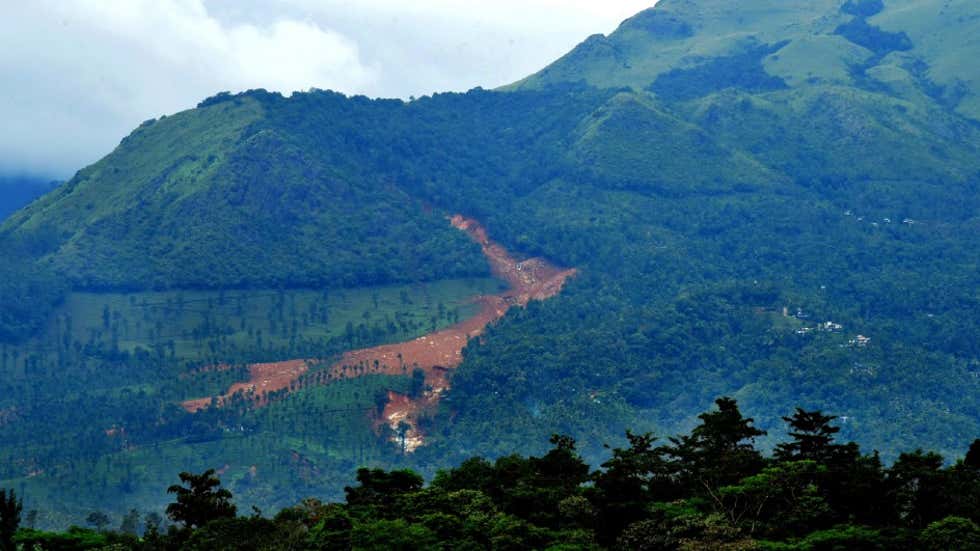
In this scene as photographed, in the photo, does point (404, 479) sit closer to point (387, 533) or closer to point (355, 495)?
point (355, 495)

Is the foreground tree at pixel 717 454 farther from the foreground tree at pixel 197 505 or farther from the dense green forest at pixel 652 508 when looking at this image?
the foreground tree at pixel 197 505

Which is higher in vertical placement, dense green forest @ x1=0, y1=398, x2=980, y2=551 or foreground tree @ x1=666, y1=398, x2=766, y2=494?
foreground tree @ x1=666, y1=398, x2=766, y2=494

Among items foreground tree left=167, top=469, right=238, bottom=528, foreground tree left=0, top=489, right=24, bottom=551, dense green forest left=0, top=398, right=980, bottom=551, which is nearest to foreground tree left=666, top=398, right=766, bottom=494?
dense green forest left=0, top=398, right=980, bottom=551

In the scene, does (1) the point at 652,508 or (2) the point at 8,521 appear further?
(2) the point at 8,521

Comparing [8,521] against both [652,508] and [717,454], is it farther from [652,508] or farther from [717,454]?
[717,454]

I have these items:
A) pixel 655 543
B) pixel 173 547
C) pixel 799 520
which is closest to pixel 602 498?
pixel 655 543

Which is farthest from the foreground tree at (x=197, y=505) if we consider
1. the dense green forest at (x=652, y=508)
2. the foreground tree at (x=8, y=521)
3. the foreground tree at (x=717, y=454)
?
the foreground tree at (x=717, y=454)

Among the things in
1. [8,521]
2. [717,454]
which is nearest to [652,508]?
[717,454]

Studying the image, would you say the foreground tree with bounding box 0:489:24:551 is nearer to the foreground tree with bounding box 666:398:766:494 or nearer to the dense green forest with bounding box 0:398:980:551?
the dense green forest with bounding box 0:398:980:551
